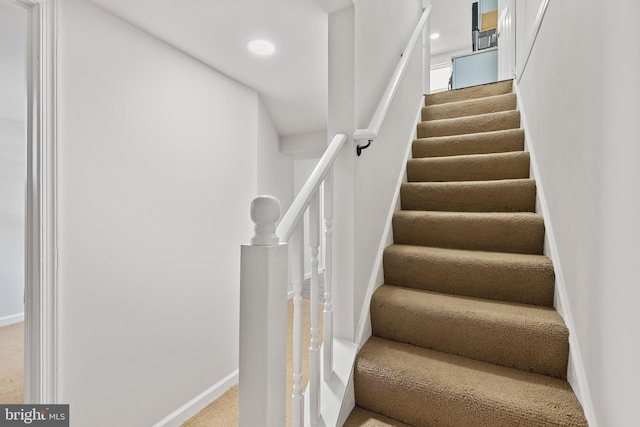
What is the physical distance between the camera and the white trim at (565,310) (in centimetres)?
85

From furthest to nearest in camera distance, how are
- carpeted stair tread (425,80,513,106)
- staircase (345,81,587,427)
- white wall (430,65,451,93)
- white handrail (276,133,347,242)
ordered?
white wall (430,65,451,93), carpeted stair tread (425,80,513,106), staircase (345,81,587,427), white handrail (276,133,347,242)

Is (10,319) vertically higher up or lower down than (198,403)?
higher up

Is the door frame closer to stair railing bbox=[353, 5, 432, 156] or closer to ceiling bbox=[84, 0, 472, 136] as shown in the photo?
ceiling bbox=[84, 0, 472, 136]

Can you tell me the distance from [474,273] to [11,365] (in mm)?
3323

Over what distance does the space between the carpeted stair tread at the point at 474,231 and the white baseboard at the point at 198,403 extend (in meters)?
1.71

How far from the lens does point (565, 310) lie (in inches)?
41.8

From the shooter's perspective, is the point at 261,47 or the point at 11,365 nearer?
the point at 261,47

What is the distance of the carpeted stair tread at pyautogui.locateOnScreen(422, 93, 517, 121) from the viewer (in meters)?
2.32

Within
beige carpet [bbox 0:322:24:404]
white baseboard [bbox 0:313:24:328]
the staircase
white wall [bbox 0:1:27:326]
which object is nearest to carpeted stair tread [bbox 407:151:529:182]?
the staircase

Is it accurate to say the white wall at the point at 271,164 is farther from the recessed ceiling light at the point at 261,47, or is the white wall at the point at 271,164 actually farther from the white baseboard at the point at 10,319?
the white baseboard at the point at 10,319

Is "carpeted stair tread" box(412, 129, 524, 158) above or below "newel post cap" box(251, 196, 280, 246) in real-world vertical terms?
above

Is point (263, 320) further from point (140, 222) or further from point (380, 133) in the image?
point (140, 222)

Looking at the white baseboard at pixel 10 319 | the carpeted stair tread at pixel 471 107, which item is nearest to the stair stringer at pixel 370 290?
the carpeted stair tread at pixel 471 107

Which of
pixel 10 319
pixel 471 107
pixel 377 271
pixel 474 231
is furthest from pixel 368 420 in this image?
pixel 10 319
